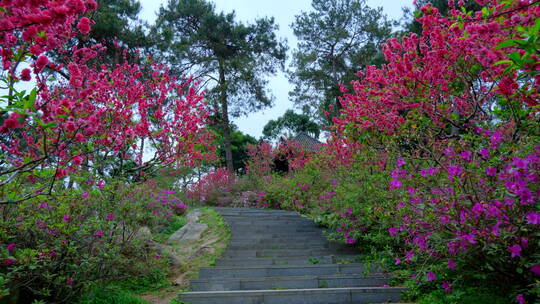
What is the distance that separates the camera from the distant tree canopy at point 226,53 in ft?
56.3

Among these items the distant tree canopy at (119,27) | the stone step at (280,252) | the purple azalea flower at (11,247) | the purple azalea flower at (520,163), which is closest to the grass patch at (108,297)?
the purple azalea flower at (11,247)

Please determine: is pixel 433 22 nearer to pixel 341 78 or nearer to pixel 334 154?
pixel 334 154

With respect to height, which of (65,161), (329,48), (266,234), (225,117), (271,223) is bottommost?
(266,234)

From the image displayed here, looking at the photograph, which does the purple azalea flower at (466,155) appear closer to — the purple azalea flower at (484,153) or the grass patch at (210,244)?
the purple azalea flower at (484,153)

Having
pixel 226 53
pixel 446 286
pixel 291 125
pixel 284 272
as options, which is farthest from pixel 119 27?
pixel 291 125

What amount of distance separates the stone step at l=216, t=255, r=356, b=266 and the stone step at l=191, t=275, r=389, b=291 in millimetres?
1017

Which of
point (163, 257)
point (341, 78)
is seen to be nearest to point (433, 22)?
point (163, 257)

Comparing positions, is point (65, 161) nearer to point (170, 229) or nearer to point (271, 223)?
point (170, 229)

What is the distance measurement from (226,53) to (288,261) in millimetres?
13490

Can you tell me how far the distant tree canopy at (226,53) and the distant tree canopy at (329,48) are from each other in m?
1.79

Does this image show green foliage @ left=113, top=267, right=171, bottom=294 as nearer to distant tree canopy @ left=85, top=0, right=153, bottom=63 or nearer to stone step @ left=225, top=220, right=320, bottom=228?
stone step @ left=225, top=220, right=320, bottom=228

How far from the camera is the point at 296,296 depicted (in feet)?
15.4

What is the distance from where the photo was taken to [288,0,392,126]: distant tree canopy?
18681 mm

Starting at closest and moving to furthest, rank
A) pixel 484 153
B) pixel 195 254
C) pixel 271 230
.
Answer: pixel 484 153
pixel 195 254
pixel 271 230
